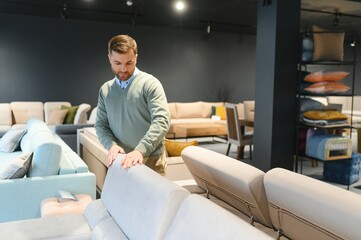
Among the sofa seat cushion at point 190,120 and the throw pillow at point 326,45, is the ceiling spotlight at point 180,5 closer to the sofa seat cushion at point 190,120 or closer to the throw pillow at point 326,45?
the sofa seat cushion at point 190,120

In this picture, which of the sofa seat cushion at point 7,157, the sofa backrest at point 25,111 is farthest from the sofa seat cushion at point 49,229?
the sofa backrest at point 25,111

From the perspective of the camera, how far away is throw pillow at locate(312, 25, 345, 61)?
3709 millimetres

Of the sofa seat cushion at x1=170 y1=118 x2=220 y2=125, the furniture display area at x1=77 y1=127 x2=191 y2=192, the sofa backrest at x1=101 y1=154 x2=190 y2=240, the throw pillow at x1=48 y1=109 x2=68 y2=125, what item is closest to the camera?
the sofa backrest at x1=101 y1=154 x2=190 y2=240

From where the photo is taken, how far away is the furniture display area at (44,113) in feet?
21.3

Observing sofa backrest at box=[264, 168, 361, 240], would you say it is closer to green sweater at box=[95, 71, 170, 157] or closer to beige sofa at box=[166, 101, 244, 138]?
green sweater at box=[95, 71, 170, 157]

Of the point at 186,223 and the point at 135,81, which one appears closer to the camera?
the point at 186,223

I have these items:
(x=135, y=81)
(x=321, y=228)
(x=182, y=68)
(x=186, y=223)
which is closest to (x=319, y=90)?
(x=135, y=81)

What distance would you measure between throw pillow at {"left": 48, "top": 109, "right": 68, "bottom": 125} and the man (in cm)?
498

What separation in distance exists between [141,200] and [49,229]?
0.71 m

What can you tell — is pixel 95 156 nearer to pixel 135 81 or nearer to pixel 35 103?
pixel 135 81

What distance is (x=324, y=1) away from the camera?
223 inches

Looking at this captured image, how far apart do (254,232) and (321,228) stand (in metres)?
0.39

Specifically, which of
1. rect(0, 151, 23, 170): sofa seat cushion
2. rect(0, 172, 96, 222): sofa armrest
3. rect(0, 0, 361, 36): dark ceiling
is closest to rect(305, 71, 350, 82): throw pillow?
rect(0, 0, 361, 36): dark ceiling

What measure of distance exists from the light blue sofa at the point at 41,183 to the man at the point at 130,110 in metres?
1.03
